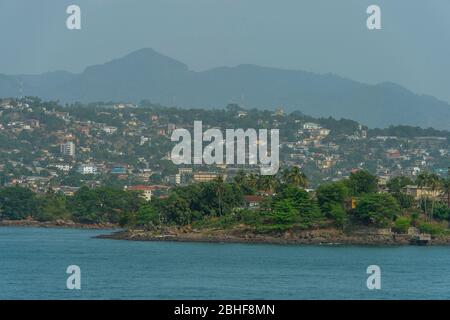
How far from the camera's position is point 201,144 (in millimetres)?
165625

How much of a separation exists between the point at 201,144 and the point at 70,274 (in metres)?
121

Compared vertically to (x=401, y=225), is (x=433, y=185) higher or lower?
higher

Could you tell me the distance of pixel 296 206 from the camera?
68.6 m

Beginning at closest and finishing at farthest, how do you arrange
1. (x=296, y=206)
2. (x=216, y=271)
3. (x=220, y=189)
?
(x=216, y=271)
(x=296, y=206)
(x=220, y=189)

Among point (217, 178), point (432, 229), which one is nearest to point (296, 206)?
point (217, 178)

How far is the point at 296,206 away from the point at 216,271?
73.1 feet

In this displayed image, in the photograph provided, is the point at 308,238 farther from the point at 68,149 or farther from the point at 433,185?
the point at 68,149

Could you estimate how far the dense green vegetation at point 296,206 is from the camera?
226 ft

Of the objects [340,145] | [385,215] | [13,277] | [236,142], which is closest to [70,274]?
[13,277]

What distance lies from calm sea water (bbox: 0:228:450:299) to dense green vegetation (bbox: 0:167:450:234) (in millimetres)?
4527

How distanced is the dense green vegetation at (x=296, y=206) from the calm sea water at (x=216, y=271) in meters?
4.53

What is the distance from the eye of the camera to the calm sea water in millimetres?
39219

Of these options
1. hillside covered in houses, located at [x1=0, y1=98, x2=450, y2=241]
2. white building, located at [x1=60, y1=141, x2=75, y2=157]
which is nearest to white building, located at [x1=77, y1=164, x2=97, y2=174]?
hillside covered in houses, located at [x1=0, y1=98, x2=450, y2=241]

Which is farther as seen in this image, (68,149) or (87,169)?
(68,149)
